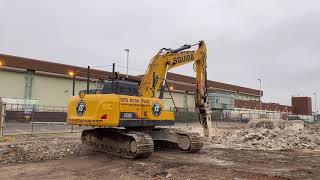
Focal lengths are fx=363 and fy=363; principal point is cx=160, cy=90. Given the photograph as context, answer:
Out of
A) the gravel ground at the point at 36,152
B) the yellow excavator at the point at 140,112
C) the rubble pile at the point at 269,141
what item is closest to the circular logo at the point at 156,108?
the yellow excavator at the point at 140,112

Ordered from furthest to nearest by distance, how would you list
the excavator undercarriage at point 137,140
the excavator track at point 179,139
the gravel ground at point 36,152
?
the excavator track at point 179,139 < the gravel ground at point 36,152 < the excavator undercarriage at point 137,140

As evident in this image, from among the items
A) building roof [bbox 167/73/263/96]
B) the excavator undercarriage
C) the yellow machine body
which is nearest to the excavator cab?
the yellow machine body

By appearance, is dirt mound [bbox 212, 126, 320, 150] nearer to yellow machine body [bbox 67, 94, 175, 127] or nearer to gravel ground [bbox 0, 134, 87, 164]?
yellow machine body [bbox 67, 94, 175, 127]

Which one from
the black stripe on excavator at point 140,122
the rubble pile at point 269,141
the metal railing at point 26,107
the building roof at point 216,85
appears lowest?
the rubble pile at point 269,141

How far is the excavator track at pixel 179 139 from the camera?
1594cm

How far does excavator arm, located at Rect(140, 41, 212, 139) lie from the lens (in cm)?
1689

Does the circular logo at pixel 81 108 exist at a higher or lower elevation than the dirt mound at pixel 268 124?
higher

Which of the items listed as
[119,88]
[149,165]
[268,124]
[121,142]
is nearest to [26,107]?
[268,124]

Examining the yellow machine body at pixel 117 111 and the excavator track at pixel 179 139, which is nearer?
the yellow machine body at pixel 117 111

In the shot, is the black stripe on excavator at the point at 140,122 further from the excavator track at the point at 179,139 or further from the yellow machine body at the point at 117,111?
the excavator track at the point at 179,139

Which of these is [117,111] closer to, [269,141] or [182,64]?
[182,64]

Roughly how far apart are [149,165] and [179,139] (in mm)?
3852

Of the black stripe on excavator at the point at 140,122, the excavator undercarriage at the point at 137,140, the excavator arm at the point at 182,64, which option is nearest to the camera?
the excavator undercarriage at the point at 137,140

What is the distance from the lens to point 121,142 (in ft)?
48.3
